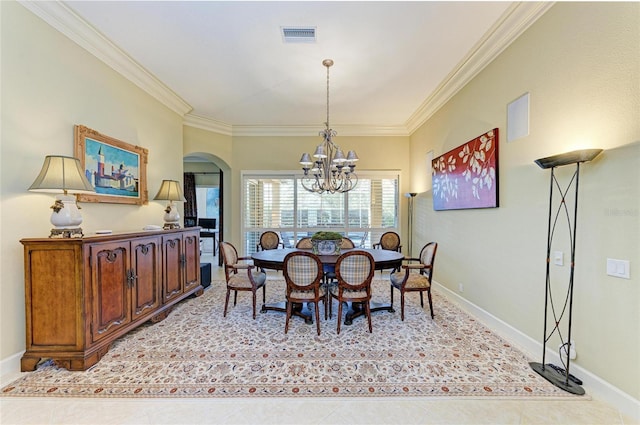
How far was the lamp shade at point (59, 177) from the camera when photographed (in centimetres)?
217

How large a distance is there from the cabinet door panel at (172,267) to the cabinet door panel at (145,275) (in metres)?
0.14

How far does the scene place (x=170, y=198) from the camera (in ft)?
12.6

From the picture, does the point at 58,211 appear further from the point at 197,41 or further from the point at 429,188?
the point at 429,188

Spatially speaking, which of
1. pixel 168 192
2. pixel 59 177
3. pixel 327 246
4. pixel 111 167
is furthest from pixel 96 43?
pixel 327 246

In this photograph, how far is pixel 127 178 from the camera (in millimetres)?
3479

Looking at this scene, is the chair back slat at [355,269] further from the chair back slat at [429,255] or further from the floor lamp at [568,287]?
the floor lamp at [568,287]

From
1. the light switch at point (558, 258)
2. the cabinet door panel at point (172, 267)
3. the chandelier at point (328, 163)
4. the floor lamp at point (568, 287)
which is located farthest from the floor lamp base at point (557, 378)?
the cabinet door panel at point (172, 267)

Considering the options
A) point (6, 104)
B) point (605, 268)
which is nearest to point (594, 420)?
point (605, 268)

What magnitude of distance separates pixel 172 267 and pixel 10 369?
5.03 feet

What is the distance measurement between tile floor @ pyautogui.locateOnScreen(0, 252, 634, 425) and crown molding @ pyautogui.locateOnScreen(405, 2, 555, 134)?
3.14 m

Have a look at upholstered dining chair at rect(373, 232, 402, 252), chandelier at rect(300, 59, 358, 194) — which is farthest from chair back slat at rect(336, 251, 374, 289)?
upholstered dining chair at rect(373, 232, 402, 252)

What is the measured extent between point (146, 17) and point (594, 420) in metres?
4.79

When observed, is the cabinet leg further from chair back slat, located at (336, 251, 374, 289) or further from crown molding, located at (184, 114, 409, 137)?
crown molding, located at (184, 114, 409, 137)

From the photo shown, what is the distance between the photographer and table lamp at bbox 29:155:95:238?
2180 mm
